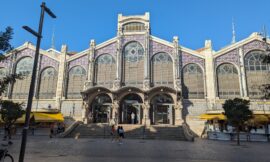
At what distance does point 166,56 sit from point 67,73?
51.4 feet

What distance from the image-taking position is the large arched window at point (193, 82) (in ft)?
111

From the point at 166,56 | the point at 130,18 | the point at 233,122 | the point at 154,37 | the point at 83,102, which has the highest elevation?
the point at 130,18

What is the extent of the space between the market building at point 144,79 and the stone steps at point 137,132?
3.20 meters

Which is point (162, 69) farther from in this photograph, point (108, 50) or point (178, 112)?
point (108, 50)

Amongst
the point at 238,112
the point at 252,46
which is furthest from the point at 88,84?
the point at 252,46

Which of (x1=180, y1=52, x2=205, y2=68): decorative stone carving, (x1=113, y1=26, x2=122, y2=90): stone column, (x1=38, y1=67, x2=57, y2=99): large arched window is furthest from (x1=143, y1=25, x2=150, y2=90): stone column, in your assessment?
(x1=38, y1=67, x2=57, y2=99): large arched window

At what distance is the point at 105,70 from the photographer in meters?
36.0

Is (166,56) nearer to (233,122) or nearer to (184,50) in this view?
(184,50)

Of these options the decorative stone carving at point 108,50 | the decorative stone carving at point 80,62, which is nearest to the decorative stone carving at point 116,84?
the decorative stone carving at point 108,50

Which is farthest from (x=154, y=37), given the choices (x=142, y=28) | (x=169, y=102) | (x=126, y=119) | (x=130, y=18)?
(x=126, y=119)

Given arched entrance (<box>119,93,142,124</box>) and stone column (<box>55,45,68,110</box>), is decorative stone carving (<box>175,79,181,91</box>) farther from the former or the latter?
stone column (<box>55,45,68,110</box>)

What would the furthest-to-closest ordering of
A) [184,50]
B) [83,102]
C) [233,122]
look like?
1. [184,50]
2. [83,102]
3. [233,122]

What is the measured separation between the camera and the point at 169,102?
110 ft

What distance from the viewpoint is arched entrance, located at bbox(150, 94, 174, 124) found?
33344mm
